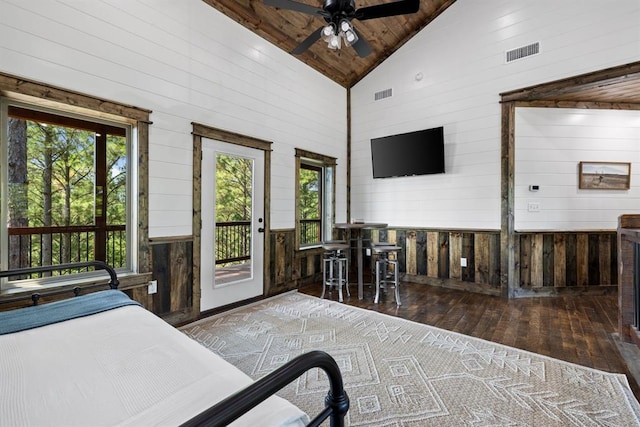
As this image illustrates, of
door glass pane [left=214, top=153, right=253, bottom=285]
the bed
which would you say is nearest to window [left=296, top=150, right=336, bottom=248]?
door glass pane [left=214, top=153, right=253, bottom=285]

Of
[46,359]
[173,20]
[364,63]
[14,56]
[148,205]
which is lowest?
[46,359]

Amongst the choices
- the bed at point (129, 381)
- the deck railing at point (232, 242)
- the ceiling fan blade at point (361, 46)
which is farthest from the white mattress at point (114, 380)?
the ceiling fan blade at point (361, 46)

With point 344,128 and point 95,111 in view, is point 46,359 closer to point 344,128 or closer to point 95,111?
point 95,111

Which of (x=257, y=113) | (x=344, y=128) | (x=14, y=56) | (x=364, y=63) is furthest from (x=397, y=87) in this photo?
(x=14, y=56)

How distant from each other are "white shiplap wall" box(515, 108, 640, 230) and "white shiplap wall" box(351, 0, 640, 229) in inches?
15.8

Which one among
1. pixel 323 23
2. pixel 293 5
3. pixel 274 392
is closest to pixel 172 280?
pixel 274 392

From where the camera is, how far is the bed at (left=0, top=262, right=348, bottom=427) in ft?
2.77

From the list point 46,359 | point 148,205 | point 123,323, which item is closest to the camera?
point 46,359

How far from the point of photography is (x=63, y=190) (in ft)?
8.80

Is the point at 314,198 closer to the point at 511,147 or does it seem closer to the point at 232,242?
the point at 232,242

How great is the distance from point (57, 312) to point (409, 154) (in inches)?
191

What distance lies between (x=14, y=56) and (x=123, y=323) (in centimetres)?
230

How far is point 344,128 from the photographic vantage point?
600 cm

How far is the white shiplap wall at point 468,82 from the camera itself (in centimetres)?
373
